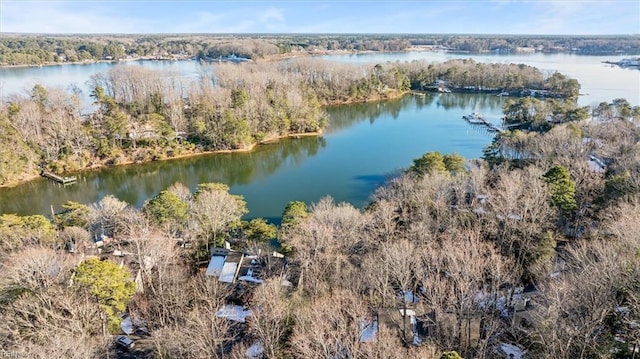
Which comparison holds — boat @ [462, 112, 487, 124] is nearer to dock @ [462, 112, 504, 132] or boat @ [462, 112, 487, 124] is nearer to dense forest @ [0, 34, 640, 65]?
dock @ [462, 112, 504, 132]

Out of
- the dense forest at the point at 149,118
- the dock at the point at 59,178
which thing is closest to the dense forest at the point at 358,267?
the dense forest at the point at 149,118

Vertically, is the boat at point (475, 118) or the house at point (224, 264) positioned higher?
the boat at point (475, 118)

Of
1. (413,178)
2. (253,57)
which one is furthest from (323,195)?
(253,57)

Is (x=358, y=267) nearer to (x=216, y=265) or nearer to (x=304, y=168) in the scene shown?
(x=216, y=265)

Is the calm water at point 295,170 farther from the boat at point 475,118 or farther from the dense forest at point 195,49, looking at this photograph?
the dense forest at point 195,49

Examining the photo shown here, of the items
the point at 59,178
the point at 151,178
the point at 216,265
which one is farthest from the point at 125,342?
the point at 59,178

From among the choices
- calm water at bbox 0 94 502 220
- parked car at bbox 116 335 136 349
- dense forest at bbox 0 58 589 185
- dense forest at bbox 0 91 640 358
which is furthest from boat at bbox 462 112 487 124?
parked car at bbox 116 335 136 349

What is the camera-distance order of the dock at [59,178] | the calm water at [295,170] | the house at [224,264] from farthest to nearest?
the dock at [59,178]
the calm water at [295,170]
the house at [224,264]
